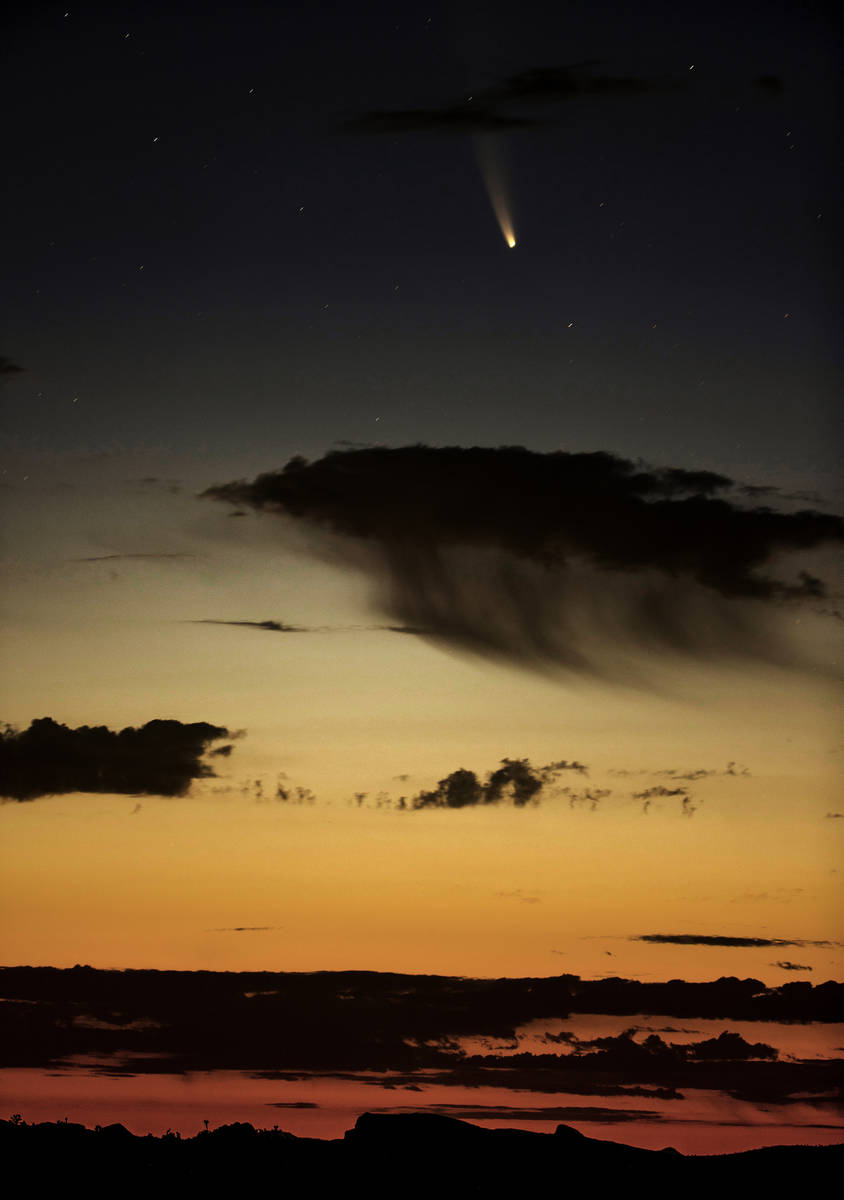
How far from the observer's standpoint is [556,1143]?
195 metres

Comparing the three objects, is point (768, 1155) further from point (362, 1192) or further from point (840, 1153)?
point (362, 1192)

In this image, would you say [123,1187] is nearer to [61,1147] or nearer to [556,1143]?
[61,1147]

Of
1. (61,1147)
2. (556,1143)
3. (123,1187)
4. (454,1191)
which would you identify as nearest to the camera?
(123,1187)

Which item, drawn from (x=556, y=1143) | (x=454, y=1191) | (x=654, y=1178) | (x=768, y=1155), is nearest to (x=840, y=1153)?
(x=768, y=1155)

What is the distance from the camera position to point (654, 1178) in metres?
183

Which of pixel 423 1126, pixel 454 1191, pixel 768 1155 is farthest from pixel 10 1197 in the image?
pixel 768 1155

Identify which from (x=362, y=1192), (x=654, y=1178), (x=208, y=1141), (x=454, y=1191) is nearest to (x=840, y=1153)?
(x=654, y=1178)

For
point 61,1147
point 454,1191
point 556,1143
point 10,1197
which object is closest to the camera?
point 10,1197

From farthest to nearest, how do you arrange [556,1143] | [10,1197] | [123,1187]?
[556,1143]
[123,1187]
[10,1197]

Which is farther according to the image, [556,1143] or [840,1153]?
[556,1143]

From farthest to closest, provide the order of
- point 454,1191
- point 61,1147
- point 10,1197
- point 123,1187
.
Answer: point 454,1191, point 61,1147, point 123,1187, point 10,1197

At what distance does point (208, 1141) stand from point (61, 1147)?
20.9 meters

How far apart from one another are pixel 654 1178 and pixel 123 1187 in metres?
75.5

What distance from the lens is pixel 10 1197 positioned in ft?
470
